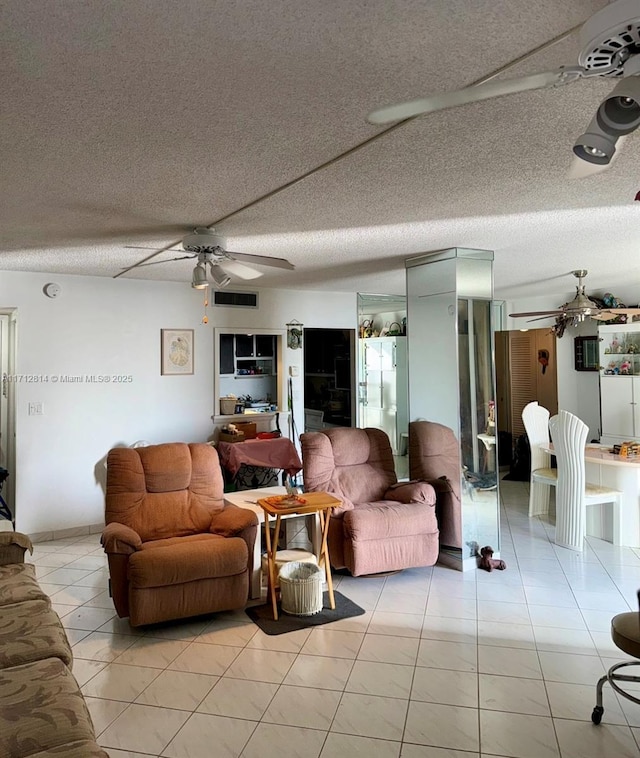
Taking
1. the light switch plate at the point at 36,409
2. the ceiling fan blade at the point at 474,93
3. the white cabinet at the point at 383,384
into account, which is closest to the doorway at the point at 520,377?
the white cabinet at the point at 383,384

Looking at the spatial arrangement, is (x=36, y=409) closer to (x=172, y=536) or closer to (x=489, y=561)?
(x=172, y=536)

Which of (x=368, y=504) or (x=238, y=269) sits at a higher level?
(x=238, y=269)

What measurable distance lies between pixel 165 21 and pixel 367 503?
3547 millimetres

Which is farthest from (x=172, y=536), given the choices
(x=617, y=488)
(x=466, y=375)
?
(x=617, y=488)

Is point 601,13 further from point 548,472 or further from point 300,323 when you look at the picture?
point 300,323

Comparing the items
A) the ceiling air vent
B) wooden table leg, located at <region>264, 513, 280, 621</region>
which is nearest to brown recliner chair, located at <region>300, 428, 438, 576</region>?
wooden table leg, located at <region>264, 513, 280, 621</region>

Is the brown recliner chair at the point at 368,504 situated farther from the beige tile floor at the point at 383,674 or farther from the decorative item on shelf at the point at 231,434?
the decorative item on shelf at the point at 231,434

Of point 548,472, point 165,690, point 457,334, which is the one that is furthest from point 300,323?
point 165,690

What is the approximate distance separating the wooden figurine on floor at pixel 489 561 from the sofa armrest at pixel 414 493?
1.91ft

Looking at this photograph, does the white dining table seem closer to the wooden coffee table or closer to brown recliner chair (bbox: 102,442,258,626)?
the wooden coffee table

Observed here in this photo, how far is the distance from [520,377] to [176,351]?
188 inches

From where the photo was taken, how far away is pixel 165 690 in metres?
2.63

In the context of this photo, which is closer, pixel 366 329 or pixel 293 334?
pixel 293 334

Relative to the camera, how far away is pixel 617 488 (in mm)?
4801
